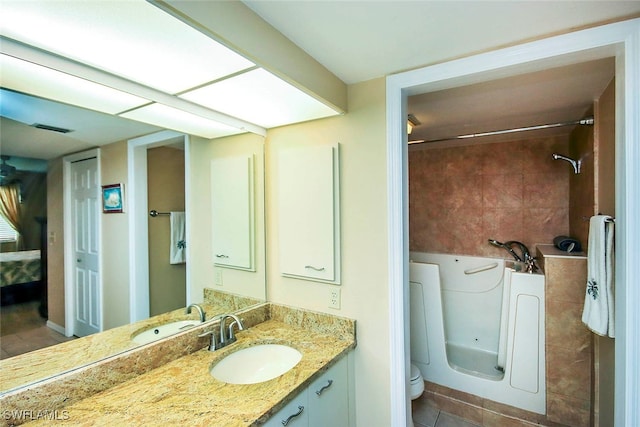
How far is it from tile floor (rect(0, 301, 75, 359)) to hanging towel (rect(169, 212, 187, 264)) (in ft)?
1.65

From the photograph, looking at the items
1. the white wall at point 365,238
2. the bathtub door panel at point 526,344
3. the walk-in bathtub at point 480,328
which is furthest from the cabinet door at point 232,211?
the bathtub door panel at point 526,344

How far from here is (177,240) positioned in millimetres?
1425

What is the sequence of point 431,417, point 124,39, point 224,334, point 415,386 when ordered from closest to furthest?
point 124,39
point 224,334
point 415,386
point 431,417

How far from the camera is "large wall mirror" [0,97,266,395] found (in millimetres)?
1006

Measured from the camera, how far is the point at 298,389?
113 cm

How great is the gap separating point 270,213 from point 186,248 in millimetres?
537

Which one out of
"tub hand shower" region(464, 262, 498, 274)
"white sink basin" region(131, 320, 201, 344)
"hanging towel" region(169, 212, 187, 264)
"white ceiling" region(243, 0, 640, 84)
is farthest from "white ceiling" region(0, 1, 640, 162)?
"tub hand shower" region(464, 262, 498, 274)

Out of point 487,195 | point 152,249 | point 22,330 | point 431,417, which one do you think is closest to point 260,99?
point 152,249

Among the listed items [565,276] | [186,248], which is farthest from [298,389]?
[565,276]

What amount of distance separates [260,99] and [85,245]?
92 centimetres

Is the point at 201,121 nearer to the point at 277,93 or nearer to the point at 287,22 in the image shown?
the point at 277,93

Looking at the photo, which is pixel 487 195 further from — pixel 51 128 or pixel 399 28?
pixel 51 128

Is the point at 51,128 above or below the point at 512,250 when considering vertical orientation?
above

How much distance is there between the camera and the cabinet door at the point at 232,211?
1.69 metres
